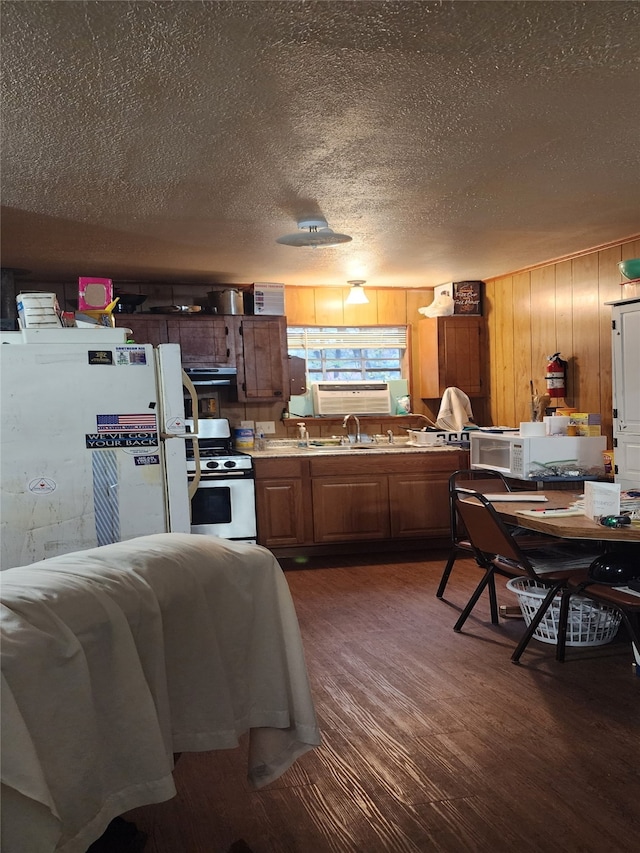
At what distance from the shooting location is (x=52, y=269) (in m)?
5.54

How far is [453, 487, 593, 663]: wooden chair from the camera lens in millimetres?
3322

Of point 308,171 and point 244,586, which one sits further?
point 308,171

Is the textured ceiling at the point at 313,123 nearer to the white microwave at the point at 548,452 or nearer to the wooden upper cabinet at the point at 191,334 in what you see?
the wooden upper cabinet at the point at 191,334

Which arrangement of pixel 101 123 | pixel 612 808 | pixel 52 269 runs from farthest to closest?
pixel 52 269
pixel 101 123
pixel 612 808

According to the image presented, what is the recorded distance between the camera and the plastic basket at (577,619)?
11.5ft

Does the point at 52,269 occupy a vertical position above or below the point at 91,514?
above

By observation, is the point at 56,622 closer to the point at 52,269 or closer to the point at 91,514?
the point at 91,514

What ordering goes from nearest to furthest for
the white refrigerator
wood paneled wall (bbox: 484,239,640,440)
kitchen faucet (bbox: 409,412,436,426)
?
the white refrigerator, wood paneled wall (bbox: 484,239,640,440), kitchen faucet (bbox: 409,412,436,426)

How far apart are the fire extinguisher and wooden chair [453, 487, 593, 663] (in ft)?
6.90

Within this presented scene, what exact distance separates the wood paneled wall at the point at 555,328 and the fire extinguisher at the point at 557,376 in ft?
0.16

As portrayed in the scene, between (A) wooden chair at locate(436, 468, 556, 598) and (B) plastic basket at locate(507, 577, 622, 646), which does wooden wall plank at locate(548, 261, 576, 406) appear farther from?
(B) plastic basket at locate(507, 577, 622, 646)

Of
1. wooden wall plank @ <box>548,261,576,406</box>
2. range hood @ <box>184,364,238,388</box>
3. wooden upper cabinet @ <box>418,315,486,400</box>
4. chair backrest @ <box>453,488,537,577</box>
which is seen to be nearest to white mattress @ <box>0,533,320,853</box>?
chair backrest @ <box>453,488,537,577</box>

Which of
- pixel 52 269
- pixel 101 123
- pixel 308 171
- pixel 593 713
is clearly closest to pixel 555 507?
pixel 593 713

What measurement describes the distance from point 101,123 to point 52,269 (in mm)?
2996
